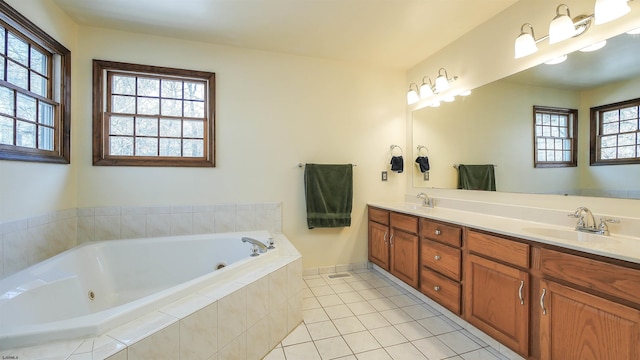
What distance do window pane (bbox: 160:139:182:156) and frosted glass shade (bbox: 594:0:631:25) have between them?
9.98 ft

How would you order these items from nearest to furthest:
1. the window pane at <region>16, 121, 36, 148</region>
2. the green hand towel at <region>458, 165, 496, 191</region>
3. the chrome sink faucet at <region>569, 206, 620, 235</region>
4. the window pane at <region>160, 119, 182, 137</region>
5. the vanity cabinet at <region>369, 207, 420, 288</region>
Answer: the chrome sink faucet at <region>569, 206, 620, 235</region> < the window pane at <region>16, 121, 36, 148</region> < the green hand towel at <region>458, 165, 496, 191</region> < the vanity cabinet at <region>369, 207, 420, 288</region> < the window pane at <region>160, 119, 182, 137</region>

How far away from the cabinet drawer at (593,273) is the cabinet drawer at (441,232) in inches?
21.9

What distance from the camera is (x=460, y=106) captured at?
8.31 ft

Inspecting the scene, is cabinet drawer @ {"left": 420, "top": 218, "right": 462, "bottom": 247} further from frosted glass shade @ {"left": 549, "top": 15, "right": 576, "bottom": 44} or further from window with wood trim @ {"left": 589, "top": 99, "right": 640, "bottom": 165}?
frosted glass shade @ {"left": 549, "top": 15, "right": 576, "bottom": 44}

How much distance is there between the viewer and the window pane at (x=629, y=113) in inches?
57.2

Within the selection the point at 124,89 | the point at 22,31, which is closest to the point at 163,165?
the point at 124,89

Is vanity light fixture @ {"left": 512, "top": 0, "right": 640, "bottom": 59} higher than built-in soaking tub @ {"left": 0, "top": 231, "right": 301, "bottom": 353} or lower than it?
higher

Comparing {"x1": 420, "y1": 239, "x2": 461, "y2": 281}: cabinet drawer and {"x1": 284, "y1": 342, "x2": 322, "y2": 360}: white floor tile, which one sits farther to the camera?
{"x1": 420, "y1": 239, "x2": 461, "y2": 281}: cabinet drawer

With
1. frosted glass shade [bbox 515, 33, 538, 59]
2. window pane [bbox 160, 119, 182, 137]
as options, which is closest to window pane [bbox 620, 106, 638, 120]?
frosted glass shade [bbox 515, 33, 538, 59]

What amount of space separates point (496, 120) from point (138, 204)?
314cm

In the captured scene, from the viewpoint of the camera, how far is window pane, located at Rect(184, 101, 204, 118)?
257 centimetres

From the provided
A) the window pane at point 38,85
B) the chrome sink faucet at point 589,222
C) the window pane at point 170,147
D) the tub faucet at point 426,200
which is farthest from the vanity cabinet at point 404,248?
the window pane at point 38,85

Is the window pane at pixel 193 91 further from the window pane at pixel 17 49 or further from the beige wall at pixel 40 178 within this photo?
the window pane at pixel 17 49

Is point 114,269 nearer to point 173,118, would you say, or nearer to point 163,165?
point 163,165
